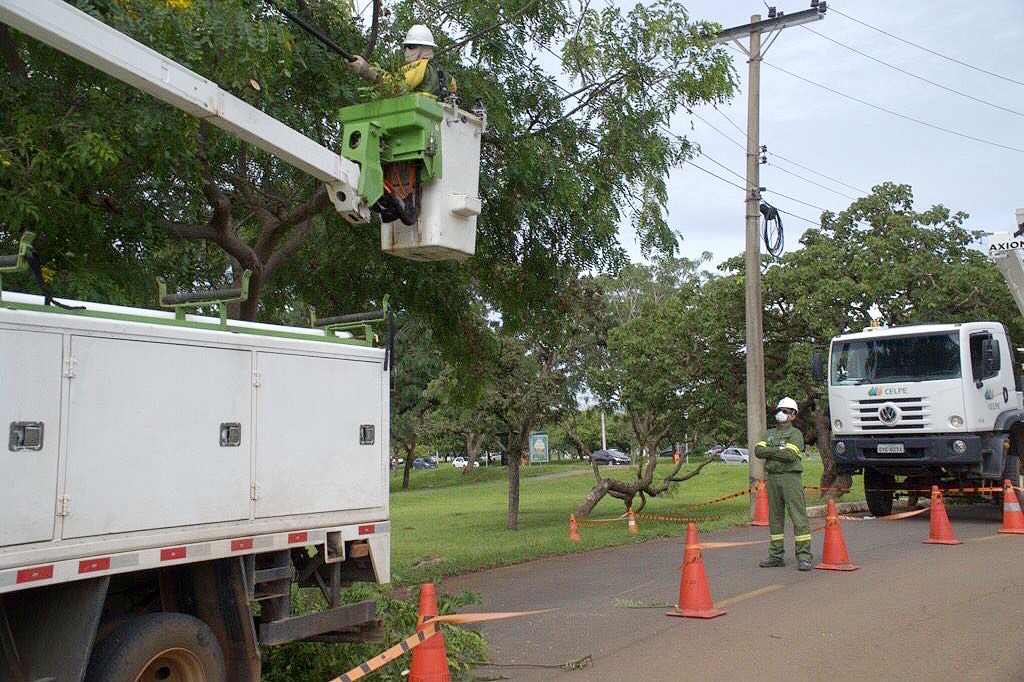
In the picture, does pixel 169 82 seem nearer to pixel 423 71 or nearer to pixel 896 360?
pixel 423 71

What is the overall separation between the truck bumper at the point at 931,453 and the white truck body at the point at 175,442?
13.3m

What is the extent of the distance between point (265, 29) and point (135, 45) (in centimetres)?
281

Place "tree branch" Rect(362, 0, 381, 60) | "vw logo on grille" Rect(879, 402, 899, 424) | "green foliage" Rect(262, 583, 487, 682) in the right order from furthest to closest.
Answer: "vw logo on grille" Rect(879, 402, 899, 424)
"tree branch" Rect(362, 0, 381, 60)
"green foliage" Rect(262, 583, 487, 682)

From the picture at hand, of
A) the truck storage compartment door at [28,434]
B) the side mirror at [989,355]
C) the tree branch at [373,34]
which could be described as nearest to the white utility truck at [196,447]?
the truck storage compartment door at [28,434]

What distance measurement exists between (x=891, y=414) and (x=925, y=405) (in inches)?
23.4

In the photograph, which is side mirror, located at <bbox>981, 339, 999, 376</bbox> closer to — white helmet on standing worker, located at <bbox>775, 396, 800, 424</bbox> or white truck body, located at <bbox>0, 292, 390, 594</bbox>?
white helmet on standing worker, located at <bbox>775, 396, 800, 424</bbox>

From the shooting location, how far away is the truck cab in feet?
58.9

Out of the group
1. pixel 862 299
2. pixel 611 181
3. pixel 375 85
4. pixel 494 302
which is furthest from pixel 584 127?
pixel 862 299

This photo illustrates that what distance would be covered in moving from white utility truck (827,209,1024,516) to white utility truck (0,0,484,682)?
12774mm

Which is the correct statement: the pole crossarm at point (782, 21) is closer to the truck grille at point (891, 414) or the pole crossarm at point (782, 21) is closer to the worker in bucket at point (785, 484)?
the truck grille at point (891, 414)

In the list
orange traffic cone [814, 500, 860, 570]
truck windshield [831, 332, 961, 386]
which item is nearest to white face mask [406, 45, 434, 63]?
orange traffic cone [814, 500, 860, 570]

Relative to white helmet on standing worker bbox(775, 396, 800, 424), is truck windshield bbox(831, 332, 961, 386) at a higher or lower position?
higher

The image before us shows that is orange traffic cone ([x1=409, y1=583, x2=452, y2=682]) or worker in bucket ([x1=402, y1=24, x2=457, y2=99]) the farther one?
worker in bucket ([x1=402, y1=24, x2=457, y2=99])

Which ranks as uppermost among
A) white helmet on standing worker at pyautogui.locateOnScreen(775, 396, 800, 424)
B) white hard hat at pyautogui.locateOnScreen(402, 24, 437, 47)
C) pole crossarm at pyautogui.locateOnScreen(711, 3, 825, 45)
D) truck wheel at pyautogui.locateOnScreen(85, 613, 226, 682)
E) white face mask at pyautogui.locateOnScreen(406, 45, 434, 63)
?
pole crossarm at pyautogui.locateOnScreen(711, 3, 825, 45)
